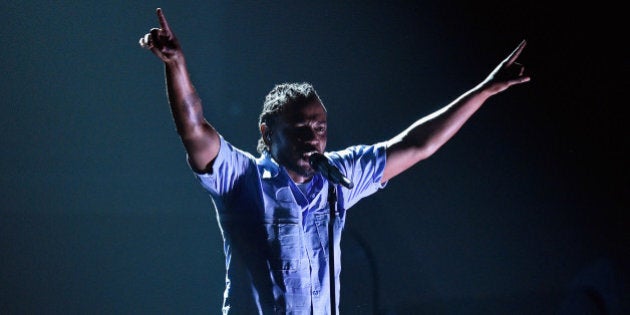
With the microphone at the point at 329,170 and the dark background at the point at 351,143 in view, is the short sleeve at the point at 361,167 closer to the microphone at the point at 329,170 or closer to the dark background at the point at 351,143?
the microphone at the point at 329,170

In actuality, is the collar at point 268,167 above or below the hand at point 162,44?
below

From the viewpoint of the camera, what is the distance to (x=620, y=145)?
11.1 feet

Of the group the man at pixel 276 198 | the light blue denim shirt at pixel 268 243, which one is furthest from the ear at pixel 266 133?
the light blue denim shirt at pixel 268 243

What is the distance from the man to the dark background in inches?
44.1

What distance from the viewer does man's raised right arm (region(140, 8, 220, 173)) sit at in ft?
5.09

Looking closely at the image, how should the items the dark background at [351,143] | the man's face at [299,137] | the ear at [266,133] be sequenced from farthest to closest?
the dark background at [351,143] → the ear at [266,133] → the man's face at [299,137]

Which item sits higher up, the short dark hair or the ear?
the short dark hair

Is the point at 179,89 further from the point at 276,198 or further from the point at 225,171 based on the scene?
the point at 276,198

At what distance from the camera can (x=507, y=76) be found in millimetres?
2189

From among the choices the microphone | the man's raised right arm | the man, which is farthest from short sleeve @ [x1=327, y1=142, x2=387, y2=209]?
the man's raised right arm

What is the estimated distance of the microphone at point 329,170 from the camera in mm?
1574

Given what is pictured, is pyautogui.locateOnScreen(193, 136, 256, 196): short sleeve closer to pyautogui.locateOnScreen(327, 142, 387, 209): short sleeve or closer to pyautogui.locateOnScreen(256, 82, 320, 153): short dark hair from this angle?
pyautogui.locateOnScreen(256, 82, 320, 153): short dark hair

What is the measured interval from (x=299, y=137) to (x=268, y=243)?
14.0 inches

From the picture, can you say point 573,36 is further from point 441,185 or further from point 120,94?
point 120,94
